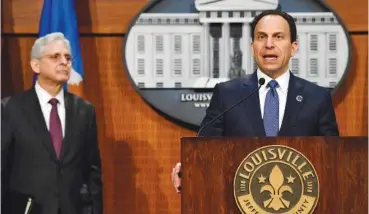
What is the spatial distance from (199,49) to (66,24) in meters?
0.63

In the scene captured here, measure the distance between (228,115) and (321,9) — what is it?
1313 millimetres

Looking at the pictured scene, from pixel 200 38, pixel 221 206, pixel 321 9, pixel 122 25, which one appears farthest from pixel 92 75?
pixel 221 206

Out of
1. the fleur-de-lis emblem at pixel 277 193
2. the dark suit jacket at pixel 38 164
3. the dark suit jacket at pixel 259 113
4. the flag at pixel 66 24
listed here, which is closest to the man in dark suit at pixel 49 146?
the dark suit jacket at pixel 38 164

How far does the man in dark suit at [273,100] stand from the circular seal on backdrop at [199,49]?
100 cm

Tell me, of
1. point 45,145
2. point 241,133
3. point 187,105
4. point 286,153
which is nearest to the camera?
point 286,153

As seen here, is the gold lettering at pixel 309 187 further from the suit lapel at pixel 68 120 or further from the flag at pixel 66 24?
the flag at pixel 66 24

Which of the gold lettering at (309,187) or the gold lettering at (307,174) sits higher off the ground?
the gold lettering at (307,174)

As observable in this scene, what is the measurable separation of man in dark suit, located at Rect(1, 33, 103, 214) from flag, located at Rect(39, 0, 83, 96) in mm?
239

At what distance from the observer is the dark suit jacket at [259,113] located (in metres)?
2.39

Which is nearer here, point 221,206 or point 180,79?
point 221,206

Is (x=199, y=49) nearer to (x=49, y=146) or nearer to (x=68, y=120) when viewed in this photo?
(x=68, y=120)

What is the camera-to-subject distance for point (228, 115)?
7.93ft

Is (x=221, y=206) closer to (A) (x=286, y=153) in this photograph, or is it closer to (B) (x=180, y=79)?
(A) (x=286, y=153)

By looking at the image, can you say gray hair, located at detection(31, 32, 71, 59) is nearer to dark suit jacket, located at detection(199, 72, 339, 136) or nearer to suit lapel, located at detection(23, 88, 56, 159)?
suit lapel, located at detection(23, 88, 56, 159)
